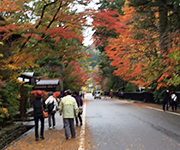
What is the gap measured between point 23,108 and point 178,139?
990cm

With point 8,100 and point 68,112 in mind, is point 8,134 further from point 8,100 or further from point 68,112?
point 68,112

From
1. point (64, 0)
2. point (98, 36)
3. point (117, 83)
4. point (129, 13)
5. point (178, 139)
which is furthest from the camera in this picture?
point (117, 83)

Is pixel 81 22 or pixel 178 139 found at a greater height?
pixel 81 22

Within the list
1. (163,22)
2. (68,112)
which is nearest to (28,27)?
(68,112)

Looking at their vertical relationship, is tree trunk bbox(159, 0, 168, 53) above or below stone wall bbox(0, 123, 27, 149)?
above

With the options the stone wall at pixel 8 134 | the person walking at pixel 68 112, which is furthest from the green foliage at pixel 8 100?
the person walking at pixel 68 112

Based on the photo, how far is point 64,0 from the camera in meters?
11.6

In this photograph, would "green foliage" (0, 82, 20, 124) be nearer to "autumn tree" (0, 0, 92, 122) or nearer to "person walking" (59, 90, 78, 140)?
"autumn tree" (0, 0, 92, 122)

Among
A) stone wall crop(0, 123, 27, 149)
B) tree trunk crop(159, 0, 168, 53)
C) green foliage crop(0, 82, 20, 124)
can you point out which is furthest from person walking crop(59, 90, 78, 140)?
tree trunk crop(159, 0, 168, 53)

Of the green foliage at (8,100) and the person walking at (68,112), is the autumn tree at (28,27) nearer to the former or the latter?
the green foliage at (8,100)


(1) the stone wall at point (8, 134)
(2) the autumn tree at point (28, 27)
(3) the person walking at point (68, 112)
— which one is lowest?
(1) the stone wall at point (8, 134)

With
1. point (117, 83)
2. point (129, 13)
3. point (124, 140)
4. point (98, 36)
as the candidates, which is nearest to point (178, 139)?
point (124, 140)

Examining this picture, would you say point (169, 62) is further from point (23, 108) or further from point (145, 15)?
point (23, 108)

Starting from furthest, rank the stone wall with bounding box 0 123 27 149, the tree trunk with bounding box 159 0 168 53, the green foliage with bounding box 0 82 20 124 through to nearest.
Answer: the tree trunk with bounding box 159 0 168 53, the green foliage with bounding box 0 82 20 124, the stone wall with bounding box 0 123 27 149
